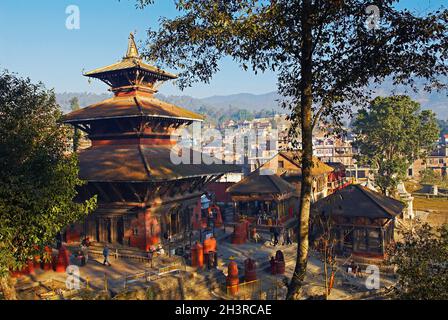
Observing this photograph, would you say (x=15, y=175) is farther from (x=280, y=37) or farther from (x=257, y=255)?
(x=257, y=255)

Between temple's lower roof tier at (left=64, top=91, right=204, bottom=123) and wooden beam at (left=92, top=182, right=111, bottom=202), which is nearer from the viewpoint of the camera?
wooden beam at (left=92, top=182, right=111, bottom=202)

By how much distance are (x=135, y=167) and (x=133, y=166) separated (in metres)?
0.26

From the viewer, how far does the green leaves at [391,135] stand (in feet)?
175

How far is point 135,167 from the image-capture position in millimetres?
25547

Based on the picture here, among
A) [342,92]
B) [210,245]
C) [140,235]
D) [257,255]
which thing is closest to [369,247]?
[257,255]

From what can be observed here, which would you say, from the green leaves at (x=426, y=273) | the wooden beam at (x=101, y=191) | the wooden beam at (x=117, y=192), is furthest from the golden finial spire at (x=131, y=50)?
the green leaves at (x=426, y=273)

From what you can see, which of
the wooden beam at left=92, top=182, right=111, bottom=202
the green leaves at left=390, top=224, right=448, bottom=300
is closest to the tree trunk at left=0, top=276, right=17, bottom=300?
the wooden beam at left=92, top=182, right=111, bottom=202

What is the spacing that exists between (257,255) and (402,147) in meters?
38.1

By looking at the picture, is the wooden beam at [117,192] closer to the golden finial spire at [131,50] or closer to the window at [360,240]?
the golden finial spire at [131,50]

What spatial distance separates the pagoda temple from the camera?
25438mm

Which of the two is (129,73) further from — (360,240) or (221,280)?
(360,240)

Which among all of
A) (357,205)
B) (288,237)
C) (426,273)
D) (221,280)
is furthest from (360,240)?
(426,273)

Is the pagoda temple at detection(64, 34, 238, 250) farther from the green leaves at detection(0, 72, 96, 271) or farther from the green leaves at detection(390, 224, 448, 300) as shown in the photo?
the green leaves at detection(390, 224, 448, 300)

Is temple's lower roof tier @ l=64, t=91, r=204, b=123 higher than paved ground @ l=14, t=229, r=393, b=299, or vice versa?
temple's lower roof tier @ l=64, t=91, r=204, b=123
